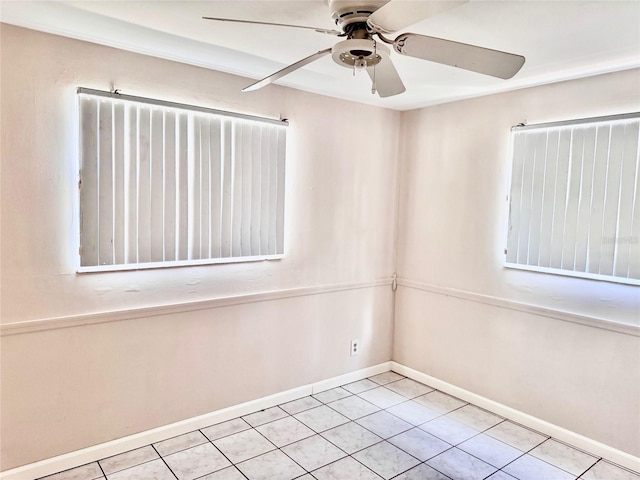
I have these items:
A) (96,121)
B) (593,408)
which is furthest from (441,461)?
(96,121)

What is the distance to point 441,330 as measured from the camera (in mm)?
3463

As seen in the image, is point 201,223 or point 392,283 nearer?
point 201,223

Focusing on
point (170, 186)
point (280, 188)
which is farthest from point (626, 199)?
point (170, 186)

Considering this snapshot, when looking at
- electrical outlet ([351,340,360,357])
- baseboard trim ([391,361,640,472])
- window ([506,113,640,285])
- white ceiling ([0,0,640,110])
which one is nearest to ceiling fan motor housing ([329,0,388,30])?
white ceiling ([0,0,640,110])

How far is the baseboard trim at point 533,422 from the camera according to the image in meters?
2.49

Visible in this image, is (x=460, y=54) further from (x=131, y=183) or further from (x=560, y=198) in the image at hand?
(x=131, y=183)

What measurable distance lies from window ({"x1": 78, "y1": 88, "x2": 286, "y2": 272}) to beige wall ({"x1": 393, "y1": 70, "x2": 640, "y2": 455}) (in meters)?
1.28

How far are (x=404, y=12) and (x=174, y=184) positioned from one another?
5.65ft

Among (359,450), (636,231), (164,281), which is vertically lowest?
(359,450)

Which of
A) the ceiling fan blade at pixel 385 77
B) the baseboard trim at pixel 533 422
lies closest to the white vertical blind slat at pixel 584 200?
the baseboard trim at pixel 533 422

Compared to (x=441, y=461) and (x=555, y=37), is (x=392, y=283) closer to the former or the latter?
(x=441, y=461)

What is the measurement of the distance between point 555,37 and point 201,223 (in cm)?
218

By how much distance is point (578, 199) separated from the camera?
262 cm

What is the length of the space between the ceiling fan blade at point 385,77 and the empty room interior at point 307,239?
0.05 feet
